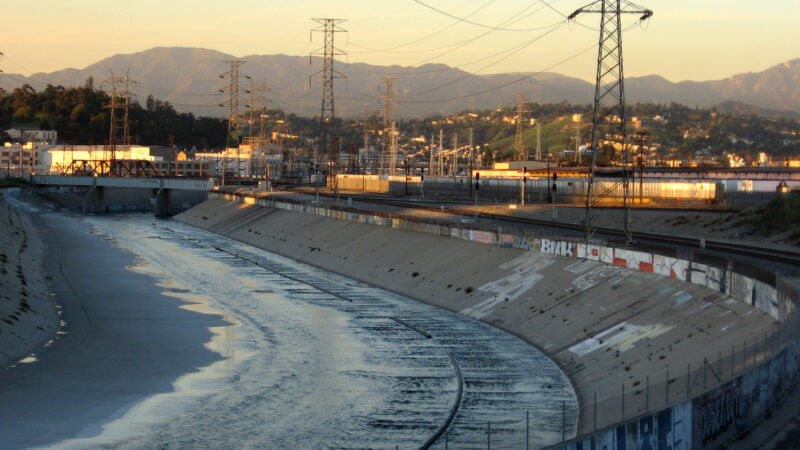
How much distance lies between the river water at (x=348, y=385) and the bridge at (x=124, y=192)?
11054 centimetres

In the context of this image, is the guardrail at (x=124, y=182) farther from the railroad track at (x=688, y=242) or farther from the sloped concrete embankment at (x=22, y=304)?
the railroad track at (x=688, y=242)

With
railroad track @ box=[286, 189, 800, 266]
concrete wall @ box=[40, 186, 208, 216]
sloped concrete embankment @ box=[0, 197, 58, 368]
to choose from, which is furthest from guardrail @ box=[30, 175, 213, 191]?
railroad track @ box=[286, 189, 800, 266]

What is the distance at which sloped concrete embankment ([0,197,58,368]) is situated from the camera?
43097 mm

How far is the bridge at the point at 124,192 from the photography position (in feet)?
556

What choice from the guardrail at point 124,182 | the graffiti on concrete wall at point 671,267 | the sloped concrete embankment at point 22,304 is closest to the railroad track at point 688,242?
the graffiti on concrete wall at point 671,267

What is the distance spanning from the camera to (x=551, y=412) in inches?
1291

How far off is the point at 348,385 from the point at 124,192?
551 feet

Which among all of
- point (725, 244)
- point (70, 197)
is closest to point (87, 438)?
point (725, 244)

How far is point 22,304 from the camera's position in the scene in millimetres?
51500

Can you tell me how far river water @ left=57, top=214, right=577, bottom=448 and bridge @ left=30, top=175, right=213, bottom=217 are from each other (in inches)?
4352

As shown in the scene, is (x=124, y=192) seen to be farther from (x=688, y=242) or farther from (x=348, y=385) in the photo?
(x=348, y=385)

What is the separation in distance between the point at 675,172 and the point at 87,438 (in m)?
135

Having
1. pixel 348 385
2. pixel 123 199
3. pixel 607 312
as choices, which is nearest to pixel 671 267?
pixel 607 312

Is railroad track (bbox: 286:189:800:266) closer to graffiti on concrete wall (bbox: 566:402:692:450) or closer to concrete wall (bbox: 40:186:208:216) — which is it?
graffiti on concrete wall (bbox: 566:402:692:450)
